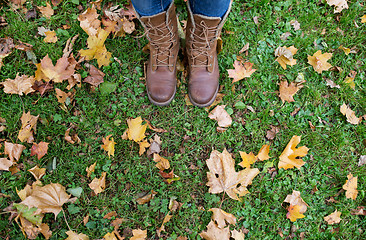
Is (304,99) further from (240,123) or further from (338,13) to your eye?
(338,13)

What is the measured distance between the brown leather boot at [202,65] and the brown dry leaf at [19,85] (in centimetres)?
133

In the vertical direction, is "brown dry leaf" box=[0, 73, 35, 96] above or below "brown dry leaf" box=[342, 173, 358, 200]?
above

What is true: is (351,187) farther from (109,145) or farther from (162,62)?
(109,145)

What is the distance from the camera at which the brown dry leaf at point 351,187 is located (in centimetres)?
200

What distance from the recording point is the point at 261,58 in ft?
7.48

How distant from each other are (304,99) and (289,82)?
20 centimetres

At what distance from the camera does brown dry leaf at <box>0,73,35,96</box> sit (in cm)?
207

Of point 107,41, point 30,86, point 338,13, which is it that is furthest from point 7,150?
point 338,13

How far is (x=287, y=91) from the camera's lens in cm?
220

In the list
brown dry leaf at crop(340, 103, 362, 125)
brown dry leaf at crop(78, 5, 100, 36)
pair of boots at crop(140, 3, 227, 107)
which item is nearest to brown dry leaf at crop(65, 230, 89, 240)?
pair of boots at crop(140, 3, 227, 107)

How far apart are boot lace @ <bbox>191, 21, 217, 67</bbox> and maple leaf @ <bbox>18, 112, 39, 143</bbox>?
1365 mm

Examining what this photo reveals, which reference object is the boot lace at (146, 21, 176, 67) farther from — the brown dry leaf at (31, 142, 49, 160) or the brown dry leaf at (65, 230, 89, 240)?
the brown dry leaf at (65, 230, 89, 240)

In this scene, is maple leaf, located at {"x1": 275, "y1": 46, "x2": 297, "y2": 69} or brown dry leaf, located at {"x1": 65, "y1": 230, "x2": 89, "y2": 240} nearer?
brown dry leaf, located at {"x1": 65, "y1": 230, "x2": 89, "y2": 240}

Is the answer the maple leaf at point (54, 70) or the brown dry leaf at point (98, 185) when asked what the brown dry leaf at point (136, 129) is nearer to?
the brown dry leaf at point (98, 185)
